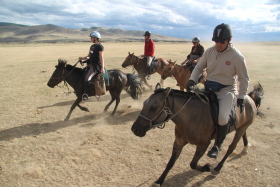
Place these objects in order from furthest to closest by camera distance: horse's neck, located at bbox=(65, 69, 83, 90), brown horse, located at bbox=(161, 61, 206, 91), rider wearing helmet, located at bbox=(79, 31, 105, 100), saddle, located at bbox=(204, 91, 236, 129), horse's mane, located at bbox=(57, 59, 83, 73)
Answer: brown horse, located at bbox=(161, 61, 206, 91)
horse's neck, located at bbox=(65, 69, 83, 90)
horse's mane, located at bbox=(57, 59, 83, 73)
rider wearing helmet, located at bbox=(79, 31, 105, 100)
saddle, located at bbox=(204, 91, 236, 129)

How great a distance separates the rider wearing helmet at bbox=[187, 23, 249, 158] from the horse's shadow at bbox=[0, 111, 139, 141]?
4242 mm

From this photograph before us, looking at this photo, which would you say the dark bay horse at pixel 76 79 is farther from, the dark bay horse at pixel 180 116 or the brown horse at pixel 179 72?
the dark bay horse at pixel 180 116

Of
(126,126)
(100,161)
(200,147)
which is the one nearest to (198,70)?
(200,147)

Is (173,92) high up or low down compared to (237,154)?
up

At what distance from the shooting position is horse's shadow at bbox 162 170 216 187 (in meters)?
4.35

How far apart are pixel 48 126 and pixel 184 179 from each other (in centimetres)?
488

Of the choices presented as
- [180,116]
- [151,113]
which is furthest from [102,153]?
[180,116]

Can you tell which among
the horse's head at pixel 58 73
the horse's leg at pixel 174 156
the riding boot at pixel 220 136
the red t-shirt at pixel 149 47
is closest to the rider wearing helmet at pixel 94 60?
the horse's head at pixel 58 73

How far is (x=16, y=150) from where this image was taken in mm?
5527

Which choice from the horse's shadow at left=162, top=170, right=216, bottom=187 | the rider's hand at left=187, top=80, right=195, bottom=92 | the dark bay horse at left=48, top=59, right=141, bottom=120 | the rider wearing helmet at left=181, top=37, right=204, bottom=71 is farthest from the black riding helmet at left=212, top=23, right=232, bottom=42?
the rider wearing helmet at left=181, top=37, right=204, bottom=71

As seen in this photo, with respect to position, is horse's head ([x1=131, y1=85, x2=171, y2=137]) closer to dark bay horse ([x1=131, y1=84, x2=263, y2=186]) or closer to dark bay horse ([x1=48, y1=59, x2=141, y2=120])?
dark bay horse ([x1=131, y1=84, x2=263, y2=186])

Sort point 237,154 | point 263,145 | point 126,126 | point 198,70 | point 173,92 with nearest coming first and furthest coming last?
point 173,92 < point 198,70 < point 237,154 < point 263,145 < point 126,126

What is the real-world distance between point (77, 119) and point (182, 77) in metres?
4.99

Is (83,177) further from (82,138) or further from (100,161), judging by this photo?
(82,138)
